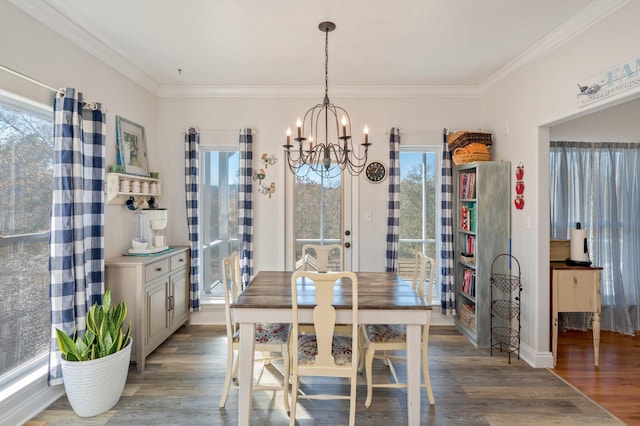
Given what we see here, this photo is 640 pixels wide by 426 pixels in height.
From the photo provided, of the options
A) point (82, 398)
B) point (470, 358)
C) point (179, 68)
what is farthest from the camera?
point (179, 68)

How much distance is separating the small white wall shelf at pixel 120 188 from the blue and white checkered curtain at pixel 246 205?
3.03ft

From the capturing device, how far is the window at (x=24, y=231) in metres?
2.11

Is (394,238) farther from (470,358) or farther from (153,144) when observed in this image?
(153,144)

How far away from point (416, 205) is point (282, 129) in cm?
187

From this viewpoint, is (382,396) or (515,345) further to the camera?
(515,345)

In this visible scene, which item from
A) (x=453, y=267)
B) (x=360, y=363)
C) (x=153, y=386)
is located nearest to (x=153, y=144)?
(x=153, y=386)

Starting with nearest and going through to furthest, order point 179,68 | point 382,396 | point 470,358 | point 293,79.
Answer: point 382,396 < point 470,358 < point 179,68 < point 293,79

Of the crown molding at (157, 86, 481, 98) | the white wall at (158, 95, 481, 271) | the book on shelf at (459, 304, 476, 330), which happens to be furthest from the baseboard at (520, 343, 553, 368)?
the crown molding at (157, 86, 481, 98)

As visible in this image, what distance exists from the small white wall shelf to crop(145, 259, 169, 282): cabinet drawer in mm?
693

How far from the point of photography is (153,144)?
3.79 meters

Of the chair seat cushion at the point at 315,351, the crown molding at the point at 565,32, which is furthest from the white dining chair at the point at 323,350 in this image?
the crown molding at the point at 565,32

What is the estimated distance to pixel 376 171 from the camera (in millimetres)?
3846

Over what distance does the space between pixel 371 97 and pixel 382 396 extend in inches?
122

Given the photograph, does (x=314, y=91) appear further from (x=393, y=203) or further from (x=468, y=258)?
(x=468, y=258)
